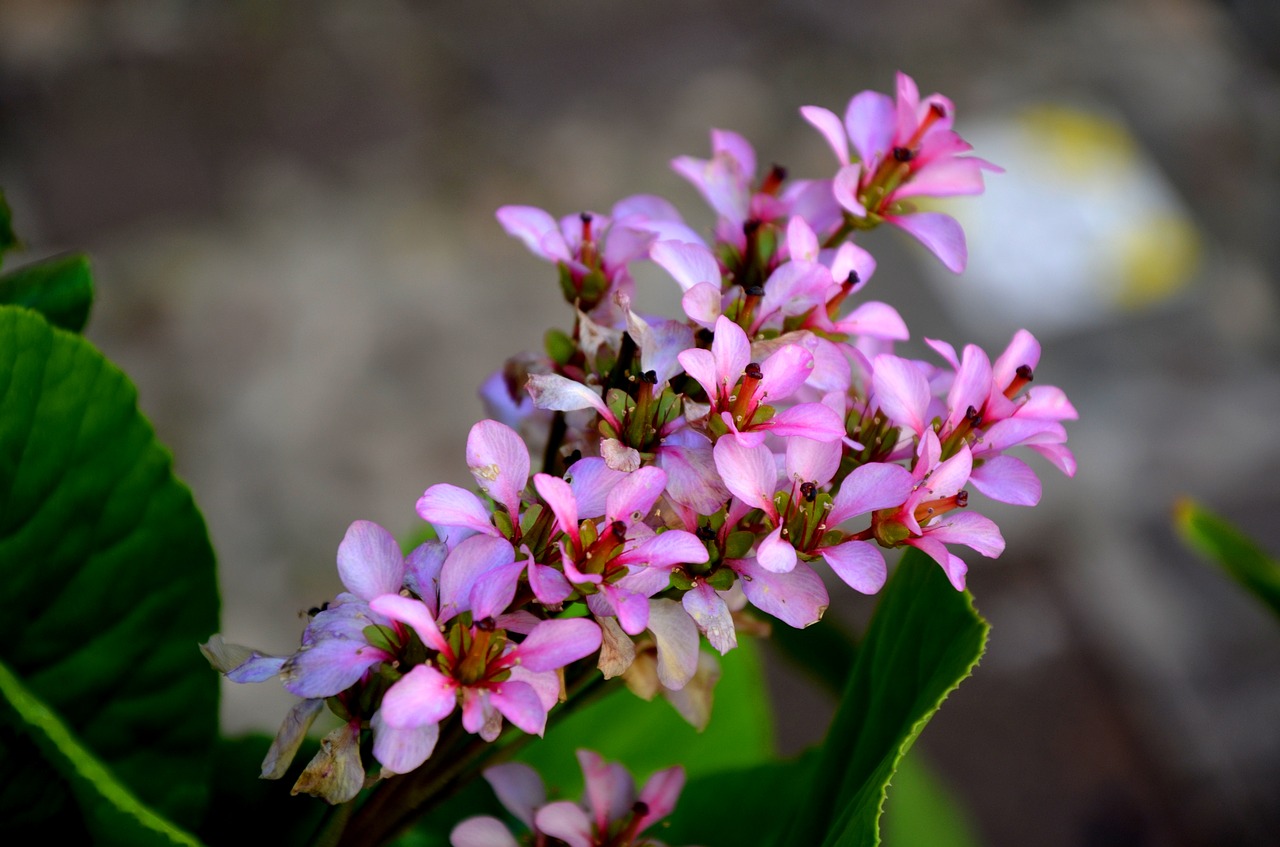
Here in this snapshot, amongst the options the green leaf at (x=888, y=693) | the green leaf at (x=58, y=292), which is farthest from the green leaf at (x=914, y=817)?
the green leaf at (x=58, y=292)

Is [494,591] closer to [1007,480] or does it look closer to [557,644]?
[557,644]

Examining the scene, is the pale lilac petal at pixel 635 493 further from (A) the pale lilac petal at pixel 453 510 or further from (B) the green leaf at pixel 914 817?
(B) the green leaf at pixel 914 817

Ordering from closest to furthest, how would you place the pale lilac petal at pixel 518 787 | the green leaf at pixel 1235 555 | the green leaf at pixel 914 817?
the pale lilac petal at pixel 518 787 < the green leaf at pixel 1235 555 < the green leaf at pixel 914 817

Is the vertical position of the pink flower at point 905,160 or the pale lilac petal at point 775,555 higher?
the pink flower at point 905,160

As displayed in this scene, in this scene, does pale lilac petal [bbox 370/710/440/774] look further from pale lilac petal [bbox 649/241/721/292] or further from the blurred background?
the blurred background

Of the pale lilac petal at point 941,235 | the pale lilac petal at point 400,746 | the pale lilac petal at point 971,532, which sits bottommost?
the pale lilac petal at point 400,746

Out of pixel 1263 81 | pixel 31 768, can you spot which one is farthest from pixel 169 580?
pixel 1263 81

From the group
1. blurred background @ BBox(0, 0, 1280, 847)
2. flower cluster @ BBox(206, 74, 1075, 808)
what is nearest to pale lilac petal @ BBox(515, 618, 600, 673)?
flower cluster @ BBox(206, 74, 1075, 808)
